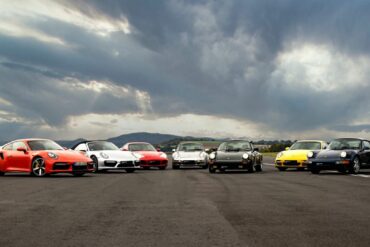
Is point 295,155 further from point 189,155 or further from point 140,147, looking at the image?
point 140,147

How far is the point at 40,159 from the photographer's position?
2166 centimetres

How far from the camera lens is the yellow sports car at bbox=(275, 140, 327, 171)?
90.2 ft

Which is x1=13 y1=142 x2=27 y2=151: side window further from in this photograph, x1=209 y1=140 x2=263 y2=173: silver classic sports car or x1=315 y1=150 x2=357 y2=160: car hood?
x1=315 y1=150 x2=357 y2=160: car hood

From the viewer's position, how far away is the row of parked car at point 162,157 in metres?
21.7

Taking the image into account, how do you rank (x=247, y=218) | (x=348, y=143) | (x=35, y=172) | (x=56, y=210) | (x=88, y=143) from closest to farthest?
(x=247, y=218), (x=56, y=210), (x=35, y=172), (x=348, y=143), (x=88, y=143)

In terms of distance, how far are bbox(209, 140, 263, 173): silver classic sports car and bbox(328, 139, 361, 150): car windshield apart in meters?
3.17

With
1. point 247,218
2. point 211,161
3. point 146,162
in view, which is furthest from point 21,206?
point 146,162

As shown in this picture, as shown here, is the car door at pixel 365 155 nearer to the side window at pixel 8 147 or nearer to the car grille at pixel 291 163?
the car grille at pixel 291 163

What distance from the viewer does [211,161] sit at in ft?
83.5

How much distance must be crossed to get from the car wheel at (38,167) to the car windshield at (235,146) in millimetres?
7958

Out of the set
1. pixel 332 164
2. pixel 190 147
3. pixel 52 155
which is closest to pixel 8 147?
pixel 52 155

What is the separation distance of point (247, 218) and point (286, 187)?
6998 mm

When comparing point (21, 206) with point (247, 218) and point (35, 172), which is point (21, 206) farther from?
point (35, 172)

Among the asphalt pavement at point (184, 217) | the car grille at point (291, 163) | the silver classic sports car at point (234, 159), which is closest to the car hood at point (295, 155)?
the car grille at point (291, 163)
